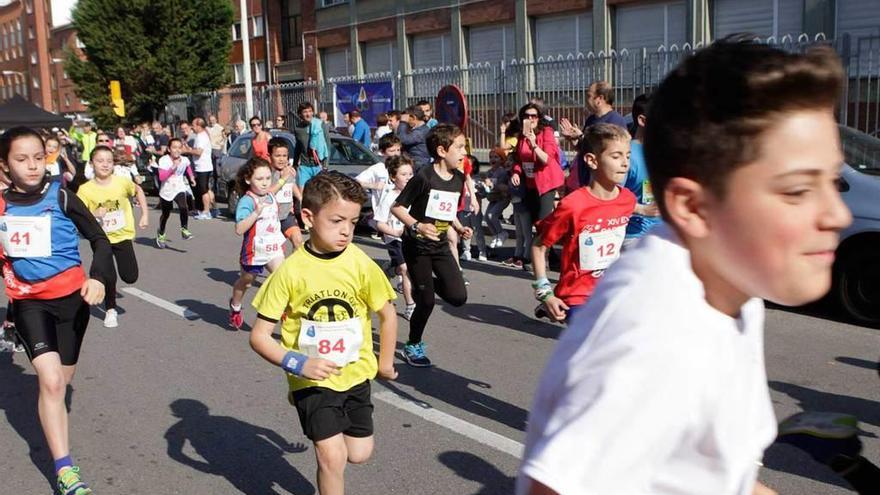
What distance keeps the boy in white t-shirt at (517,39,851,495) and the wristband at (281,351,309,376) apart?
2.28 metres

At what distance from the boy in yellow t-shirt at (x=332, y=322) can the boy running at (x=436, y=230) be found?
97.8 inches

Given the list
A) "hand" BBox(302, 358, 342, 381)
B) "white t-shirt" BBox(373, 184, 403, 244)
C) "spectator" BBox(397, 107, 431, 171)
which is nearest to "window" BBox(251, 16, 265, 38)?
"spectator" BBox(397, 107, 431, 171)

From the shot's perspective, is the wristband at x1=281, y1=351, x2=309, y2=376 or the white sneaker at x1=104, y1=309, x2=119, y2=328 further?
the white sneaker at x1=104, y1=309, x2=119, y2=328

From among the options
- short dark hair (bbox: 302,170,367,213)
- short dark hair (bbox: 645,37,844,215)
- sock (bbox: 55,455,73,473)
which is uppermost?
short dark hair (bbox: 645,37,844,215)

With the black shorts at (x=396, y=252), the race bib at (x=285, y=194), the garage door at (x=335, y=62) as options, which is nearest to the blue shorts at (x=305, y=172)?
the race bib at (x=285, y=194)

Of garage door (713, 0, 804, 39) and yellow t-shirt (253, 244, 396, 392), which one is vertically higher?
garage door (713, 0, 804, 39)

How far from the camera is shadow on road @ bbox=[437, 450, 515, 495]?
14.5 ft

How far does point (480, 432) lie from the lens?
5.18 meters

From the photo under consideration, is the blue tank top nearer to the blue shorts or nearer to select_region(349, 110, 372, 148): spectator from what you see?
the blue shorts

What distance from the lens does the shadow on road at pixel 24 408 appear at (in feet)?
16.6

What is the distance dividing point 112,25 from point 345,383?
123 ft

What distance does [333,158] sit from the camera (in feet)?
51.7

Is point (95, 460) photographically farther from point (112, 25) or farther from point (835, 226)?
point (112, 25)

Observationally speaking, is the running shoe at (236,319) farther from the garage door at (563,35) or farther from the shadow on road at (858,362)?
the garage door at (563,35)
